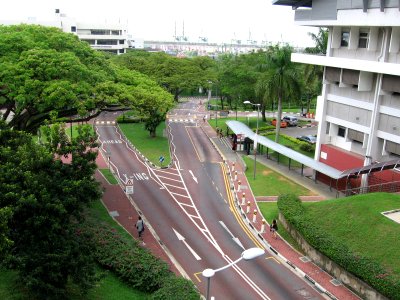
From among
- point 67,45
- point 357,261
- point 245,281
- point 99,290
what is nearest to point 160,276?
point 99,290

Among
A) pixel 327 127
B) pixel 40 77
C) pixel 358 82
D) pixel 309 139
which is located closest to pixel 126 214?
pixel 40 77

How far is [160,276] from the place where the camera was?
21.1 meters

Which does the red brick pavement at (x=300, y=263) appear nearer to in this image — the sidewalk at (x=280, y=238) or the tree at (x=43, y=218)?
the sidewalk at (x=280, y=238)

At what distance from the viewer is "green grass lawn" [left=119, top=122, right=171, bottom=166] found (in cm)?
4781

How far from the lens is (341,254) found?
23.0 m

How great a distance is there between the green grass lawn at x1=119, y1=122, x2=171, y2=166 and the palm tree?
13017mm

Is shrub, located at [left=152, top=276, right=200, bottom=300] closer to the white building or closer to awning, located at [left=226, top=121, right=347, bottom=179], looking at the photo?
awning, located at [left=226, top=121, right=347, bottom=179]

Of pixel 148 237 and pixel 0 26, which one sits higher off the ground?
pixel 0 26

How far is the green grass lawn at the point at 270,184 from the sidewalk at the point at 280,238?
57 centimetres

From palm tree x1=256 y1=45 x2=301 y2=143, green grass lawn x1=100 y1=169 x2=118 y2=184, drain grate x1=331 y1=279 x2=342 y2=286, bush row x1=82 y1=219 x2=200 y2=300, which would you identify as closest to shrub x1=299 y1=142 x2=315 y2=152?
palm tree x1=256 y1=45 x2=301 y2=143

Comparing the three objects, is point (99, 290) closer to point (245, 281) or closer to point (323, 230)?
point (245, 281)

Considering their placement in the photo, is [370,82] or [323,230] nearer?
[323,230]

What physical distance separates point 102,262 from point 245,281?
24.7 feet

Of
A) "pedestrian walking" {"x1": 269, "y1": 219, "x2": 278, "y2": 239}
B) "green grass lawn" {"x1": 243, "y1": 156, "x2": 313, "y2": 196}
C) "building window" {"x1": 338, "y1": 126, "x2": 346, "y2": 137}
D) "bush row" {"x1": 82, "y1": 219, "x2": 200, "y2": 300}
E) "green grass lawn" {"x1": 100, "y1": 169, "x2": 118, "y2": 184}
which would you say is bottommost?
"green grass lawn" {"x1": 243, "y1": 156, "x2": 313, "y2": 196}
